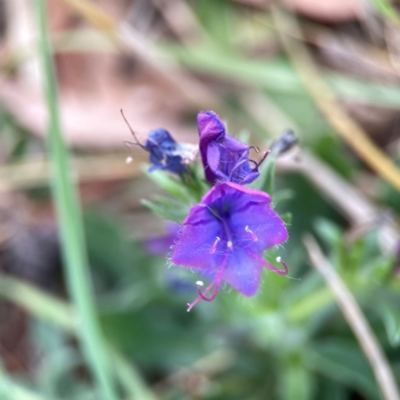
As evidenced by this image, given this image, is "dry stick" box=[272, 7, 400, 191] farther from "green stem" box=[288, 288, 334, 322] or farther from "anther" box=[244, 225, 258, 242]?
"anther" box=[244, 225, 258, 242]

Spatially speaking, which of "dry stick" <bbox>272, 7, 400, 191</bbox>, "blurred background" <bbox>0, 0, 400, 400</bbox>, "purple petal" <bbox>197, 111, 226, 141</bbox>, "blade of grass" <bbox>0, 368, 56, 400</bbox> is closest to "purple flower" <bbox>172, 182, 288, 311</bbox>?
"purple petal" <bbox>197, 111, 226, 141</bbox>

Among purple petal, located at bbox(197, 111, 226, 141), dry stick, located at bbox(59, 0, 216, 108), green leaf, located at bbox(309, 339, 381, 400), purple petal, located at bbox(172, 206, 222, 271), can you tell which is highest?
dry stick, located at bbox(59, 0, 216, 108)

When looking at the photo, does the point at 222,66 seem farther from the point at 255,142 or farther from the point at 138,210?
the point at 138,210

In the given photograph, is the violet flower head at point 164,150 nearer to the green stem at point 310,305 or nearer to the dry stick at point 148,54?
the green stem at point 310,305

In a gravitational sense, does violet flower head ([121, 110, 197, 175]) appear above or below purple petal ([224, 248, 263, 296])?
above

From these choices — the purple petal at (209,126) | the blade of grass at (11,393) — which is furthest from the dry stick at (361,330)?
the blade of grass at (11,393)

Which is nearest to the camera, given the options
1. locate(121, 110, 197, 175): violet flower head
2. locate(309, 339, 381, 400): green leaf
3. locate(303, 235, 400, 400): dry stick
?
locate(121, 110, 197, 175): violet flower head

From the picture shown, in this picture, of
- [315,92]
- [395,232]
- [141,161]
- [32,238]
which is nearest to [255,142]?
[315,92]
